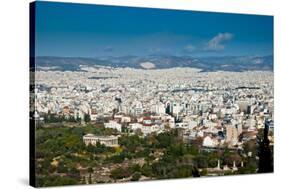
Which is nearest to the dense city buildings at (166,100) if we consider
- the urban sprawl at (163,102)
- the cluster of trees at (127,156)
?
the urban sprawl at (163,102)

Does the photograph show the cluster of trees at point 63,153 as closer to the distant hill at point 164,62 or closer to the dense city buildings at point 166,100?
the dense city buildings at point 166,100

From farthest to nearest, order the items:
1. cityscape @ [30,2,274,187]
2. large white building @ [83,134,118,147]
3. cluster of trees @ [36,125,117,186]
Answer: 1. large white building @ [83,134,118,147]
2. cityscape @ [30,2,274,187]
3. cluster of trees @ [36,125,117,186]

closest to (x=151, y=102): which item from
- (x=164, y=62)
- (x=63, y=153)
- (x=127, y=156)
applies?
(x=164, y=62)

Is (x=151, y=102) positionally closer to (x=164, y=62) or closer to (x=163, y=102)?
(x=163, y=102)

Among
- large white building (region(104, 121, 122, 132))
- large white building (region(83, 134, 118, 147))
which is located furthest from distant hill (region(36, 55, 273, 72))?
large white building (region(83, 134, 118, 147))

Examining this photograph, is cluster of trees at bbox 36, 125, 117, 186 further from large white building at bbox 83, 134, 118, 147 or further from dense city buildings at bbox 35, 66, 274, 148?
dense city buildings at bbox 35, 66, 274, 148
